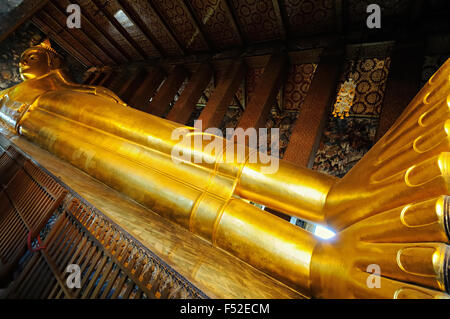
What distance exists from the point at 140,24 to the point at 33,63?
71.3 inches

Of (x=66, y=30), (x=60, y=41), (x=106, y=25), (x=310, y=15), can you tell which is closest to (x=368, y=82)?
(x=310, y=15)

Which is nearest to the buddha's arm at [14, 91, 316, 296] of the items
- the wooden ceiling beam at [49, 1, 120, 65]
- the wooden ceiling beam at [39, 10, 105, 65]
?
the wooden ceiling beam at [49, 1, 120, 65]

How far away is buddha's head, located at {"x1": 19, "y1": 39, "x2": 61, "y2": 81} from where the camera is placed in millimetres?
1935

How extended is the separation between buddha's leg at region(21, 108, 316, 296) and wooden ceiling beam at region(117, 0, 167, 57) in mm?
2598

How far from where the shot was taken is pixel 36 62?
197 centimetres

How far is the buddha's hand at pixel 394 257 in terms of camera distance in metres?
0.39

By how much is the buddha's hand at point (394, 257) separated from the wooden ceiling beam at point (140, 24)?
12.7 ft

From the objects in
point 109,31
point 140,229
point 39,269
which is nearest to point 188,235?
point 140,229

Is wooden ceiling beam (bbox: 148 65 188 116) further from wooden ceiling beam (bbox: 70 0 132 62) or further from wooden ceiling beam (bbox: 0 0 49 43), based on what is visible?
wooden ceiling beam (bbox: 0 0 49 43)

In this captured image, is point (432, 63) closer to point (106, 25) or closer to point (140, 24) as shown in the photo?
point (140, 24)

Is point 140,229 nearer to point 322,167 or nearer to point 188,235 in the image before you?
point 188,235

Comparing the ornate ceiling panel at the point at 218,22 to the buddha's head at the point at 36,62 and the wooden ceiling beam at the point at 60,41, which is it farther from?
the wooden ceiling beam at the point at 60,41

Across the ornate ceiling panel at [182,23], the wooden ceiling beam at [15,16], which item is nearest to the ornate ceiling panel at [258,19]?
the ornate ceiling panel at [182,23]
